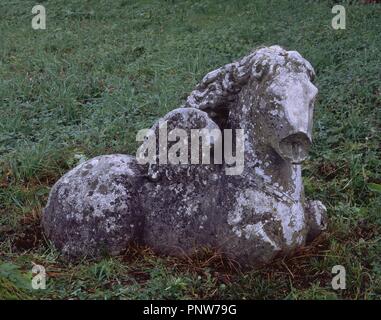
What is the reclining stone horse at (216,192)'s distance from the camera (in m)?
3.32

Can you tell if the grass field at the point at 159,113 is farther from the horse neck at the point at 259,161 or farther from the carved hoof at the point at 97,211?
the horse neck at the point at 259,161

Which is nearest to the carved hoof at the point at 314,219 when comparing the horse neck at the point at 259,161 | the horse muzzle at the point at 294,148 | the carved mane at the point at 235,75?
the horse neck at the point at 259,161


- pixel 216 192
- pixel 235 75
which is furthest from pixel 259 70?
pixel 216 192

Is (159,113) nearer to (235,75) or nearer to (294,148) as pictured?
(235,75)

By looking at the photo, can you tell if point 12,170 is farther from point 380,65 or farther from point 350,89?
point 380,65

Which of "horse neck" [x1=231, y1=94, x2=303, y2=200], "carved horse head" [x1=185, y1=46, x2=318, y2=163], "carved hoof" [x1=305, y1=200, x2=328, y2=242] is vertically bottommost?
"carved hoof" [x1=305, y1=200, x2=328, y2=242]

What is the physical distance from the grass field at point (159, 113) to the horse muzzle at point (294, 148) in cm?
61

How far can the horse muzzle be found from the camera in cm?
322

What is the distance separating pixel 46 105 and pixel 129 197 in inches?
131

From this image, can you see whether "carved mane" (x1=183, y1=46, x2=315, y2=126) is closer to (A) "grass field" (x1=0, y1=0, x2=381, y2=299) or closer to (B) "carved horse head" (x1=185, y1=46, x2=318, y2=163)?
(B) "carved horse head" (x1=185, y1=46, x2=318, y2=163)

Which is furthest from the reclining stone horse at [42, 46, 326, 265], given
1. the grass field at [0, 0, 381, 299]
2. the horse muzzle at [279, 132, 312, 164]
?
the grass field at [0, 0, 381, 299]

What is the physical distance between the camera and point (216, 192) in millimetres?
3520

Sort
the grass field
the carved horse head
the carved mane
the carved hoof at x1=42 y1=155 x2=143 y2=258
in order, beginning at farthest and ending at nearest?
the carved hoof at x1=42 y1=155 x2=143 y2=258
the grass field
the carved mane
the carved horse head

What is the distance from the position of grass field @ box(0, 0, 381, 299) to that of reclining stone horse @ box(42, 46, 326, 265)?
11 cm
